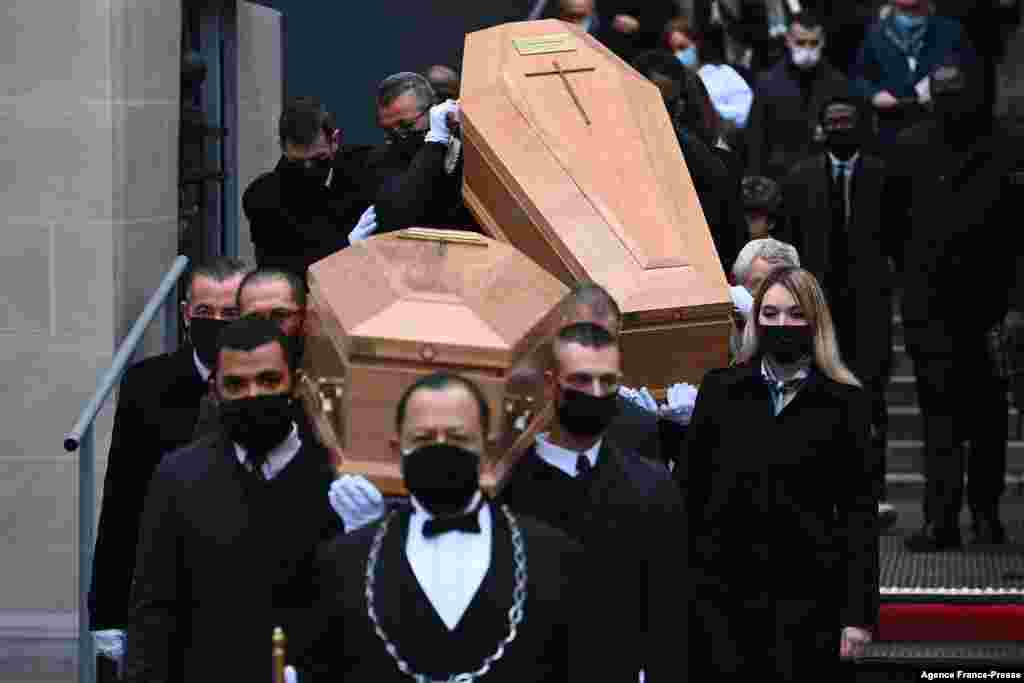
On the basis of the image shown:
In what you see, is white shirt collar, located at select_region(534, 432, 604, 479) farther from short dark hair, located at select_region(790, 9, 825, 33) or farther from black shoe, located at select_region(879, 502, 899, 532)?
short dark hair, located at select_region(790, 9, 825, 33)

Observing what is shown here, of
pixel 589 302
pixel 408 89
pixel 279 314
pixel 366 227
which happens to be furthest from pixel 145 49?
pixel 589 302

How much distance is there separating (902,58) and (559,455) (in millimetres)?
8908

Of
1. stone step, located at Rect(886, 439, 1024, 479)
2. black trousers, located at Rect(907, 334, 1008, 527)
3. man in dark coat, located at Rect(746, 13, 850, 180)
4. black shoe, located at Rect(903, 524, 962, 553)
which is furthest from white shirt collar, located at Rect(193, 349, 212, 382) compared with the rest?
man in dark coat, located at Rect(746, 13, 850, 180)

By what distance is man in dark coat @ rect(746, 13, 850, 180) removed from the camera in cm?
1497

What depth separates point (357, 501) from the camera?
6.81 meters

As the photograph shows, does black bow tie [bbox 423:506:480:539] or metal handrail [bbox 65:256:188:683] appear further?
metal handrail [bbox 65:256:188:683]

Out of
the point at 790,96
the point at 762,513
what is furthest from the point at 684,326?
the point at 790,96

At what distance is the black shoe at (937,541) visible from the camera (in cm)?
1175

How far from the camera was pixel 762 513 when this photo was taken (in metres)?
8.47

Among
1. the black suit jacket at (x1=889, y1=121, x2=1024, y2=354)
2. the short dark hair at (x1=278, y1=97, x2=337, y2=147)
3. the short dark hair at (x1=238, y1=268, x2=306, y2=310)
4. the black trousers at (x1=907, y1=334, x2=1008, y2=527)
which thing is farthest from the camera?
the black suit jacket at (x1=889, y1=121, x2=1024, y2=354)

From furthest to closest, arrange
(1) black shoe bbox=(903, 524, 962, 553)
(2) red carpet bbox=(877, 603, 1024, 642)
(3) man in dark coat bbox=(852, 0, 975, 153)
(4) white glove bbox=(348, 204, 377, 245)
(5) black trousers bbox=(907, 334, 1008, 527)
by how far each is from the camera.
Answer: (3) man in dark coat bbox=(852, 0, 975, 153)
(5) black trousers bbox=(907, 334, 1008, 527)
(1) black shoe bbox=(903, 524, 962, 553)
(2) red carpet bbox=(877, 603, 1024, 642)
(4) white glove bbox=(348, 204, 377, 245)

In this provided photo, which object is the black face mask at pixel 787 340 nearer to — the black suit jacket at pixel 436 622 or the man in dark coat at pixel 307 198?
the man in dark coat at pixel 307 198

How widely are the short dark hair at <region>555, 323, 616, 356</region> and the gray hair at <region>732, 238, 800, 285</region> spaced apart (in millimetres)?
2636

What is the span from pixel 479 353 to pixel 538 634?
85 centimetres
